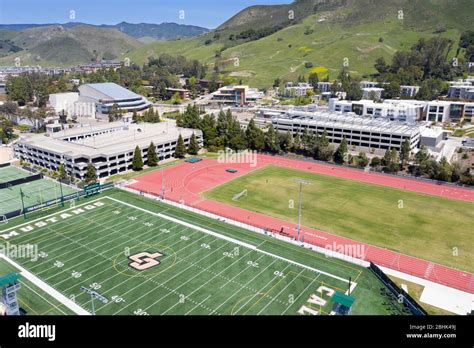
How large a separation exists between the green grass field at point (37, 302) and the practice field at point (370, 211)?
3196 cm

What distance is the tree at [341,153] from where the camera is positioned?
83625 millimetres

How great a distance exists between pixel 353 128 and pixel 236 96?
76.6m

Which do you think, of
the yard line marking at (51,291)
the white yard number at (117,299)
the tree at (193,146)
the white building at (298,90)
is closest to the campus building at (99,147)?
the tree at (193,146)

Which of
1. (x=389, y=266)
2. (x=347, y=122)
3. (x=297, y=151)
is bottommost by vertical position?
(x=389, y=266)

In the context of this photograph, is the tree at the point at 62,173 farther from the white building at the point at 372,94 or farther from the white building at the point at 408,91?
the white building at the point at 408,91

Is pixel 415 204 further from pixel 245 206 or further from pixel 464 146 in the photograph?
pixel 464 146

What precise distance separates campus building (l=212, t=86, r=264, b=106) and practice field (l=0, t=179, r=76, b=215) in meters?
102

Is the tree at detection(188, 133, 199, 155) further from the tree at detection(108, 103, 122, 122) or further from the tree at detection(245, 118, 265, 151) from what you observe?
the tree at detection(108, 103, 122, 122)

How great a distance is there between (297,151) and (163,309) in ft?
215

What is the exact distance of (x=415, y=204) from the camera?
6200cm

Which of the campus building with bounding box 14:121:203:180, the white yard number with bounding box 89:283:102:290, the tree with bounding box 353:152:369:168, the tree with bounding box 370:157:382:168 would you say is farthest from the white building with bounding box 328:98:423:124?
the white yard number with bounding box 89:283:102:290

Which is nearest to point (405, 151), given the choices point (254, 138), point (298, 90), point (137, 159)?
point (254, 138)

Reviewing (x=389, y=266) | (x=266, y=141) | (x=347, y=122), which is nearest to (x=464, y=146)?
(x=347, y=122)
